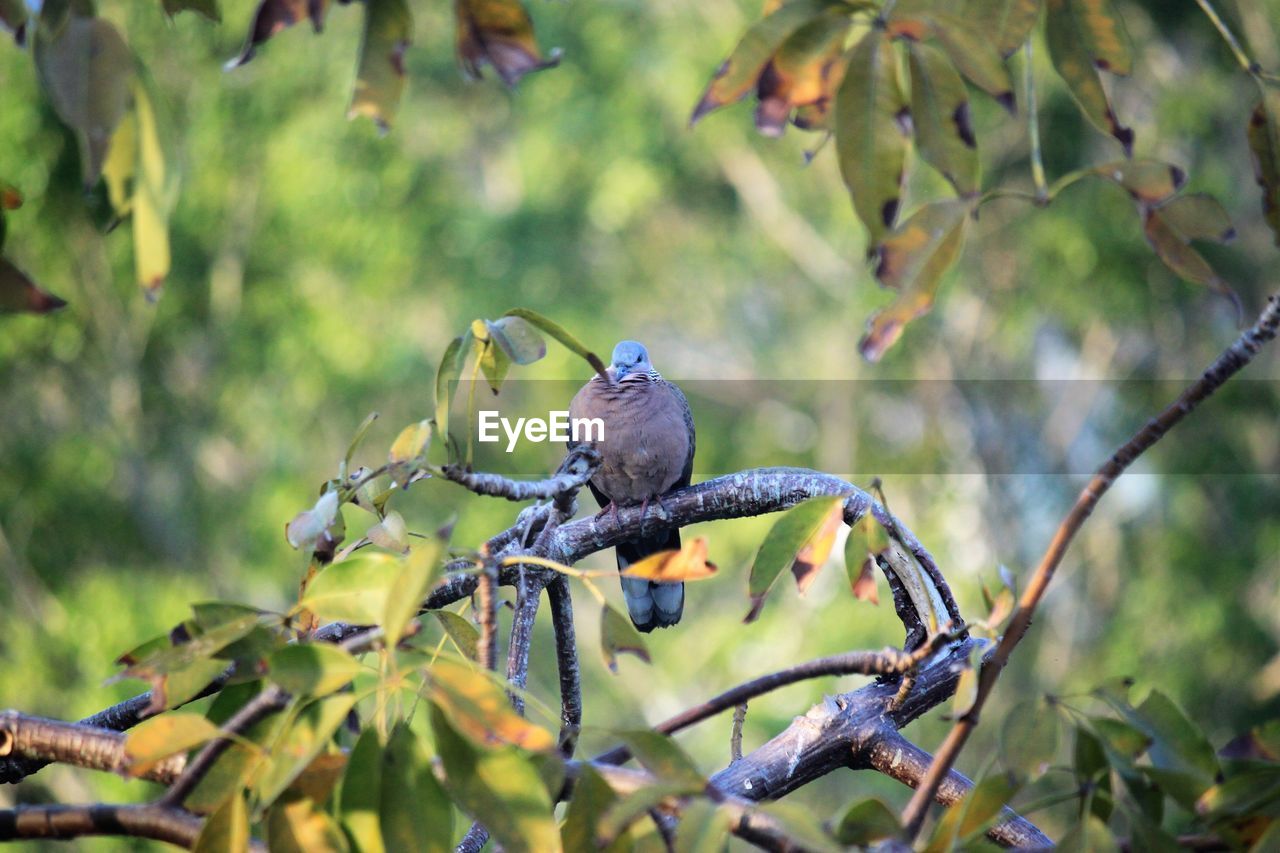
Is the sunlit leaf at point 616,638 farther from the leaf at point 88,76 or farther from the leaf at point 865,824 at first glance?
the leaf at point 88,76

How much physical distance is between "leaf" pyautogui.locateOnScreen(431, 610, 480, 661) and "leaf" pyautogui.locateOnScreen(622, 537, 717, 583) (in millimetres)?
403

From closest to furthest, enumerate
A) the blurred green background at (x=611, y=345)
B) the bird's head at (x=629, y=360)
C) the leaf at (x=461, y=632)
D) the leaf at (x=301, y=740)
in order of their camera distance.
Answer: the leaf at (x=301, y=740), the leaf at (x=461, y=632), the bird's head at (x=629, y=360), the blurred green background at (x=611, y=345)

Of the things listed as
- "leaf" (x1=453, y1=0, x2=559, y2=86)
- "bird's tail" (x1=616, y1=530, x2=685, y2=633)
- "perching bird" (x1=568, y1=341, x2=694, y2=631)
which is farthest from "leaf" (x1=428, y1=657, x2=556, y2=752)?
"bird's tail" (x1=616, y1=530, x2=685, y2=633)

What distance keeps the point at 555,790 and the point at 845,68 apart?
2.17 feet

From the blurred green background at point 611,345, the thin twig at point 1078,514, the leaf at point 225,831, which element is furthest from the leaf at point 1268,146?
the blurred green background at point 611,345

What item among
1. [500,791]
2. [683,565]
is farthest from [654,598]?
[500,791]

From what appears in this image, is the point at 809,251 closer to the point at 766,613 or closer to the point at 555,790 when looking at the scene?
the point at 766,613

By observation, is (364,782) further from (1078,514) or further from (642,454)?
(642,454)

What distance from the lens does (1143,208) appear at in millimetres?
1120

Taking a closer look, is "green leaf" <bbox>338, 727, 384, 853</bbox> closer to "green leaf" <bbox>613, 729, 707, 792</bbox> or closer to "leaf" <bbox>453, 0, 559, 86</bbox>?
"green leaf" <bbox>613, 729, 707, 792</bbox>

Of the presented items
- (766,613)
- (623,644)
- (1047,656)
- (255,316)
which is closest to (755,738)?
(766,613)

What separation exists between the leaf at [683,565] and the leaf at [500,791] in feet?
0.70

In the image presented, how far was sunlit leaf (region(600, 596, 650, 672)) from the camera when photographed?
4.14 ft

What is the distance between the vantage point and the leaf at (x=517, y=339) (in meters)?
1.29
